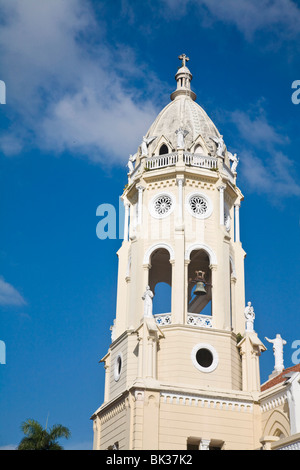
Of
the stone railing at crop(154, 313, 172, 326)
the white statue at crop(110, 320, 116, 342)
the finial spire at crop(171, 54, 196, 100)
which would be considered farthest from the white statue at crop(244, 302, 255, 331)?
the finial spire at crop(171, 54, 196, 100)

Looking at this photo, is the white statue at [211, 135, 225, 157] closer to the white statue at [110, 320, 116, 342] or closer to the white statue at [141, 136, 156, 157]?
the white statue at [141, 136, 156, 157]

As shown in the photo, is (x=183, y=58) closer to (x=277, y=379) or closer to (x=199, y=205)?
(x=199, y=205)

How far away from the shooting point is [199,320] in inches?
1459

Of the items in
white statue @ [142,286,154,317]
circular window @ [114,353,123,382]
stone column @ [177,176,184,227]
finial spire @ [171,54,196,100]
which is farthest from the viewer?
finial spire @ [171,54,196,100]

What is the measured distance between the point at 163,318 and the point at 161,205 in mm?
6058

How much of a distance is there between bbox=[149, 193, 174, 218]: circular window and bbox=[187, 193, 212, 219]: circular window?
95 cm

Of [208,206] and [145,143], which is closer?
[208,206]

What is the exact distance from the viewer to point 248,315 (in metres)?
37.3

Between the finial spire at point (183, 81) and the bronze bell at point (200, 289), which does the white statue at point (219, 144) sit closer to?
the finial spire at point (183, 81)

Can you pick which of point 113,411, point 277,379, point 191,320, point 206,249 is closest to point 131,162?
point 206,249

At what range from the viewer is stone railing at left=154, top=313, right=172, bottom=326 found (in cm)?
3684

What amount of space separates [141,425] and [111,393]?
17.6 feet

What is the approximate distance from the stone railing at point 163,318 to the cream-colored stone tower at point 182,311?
0.18ft

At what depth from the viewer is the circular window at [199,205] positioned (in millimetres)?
39344
